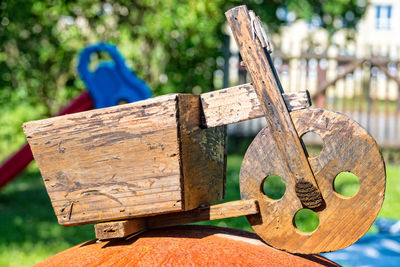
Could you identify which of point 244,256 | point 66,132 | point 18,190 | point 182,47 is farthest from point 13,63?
point 244,256

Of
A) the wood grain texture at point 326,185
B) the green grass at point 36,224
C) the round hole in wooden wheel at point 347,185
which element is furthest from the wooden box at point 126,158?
the round hole in wooden wheel at point 347,185

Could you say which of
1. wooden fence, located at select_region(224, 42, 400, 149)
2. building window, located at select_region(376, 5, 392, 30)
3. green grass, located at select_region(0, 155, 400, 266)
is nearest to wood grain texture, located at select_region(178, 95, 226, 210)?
green grass, located at select_region(0, 155, 400, 266)

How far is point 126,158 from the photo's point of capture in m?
1.79

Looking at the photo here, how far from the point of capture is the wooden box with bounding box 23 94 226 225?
5.68 ft

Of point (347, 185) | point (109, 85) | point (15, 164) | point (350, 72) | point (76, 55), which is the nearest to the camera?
point (15, 164)

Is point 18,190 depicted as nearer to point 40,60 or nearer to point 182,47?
point 40,60

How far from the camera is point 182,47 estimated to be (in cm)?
702

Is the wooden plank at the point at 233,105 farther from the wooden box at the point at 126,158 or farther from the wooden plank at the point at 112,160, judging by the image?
the wooden plank at the point at 112,160

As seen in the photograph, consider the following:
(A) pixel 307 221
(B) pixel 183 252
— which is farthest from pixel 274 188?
(B) pixel 183 252

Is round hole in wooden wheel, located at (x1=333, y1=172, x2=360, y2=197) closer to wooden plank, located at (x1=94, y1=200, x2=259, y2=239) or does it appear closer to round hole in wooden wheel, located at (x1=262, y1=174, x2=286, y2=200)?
round hole in wooden wheel, located at (x1=262, y1=174, x2=286, y2=200)

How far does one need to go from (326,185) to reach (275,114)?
29 cm

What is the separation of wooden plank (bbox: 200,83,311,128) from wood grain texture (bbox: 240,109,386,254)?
0.07m

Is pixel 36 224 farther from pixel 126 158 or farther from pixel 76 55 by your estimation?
pixel 126 158

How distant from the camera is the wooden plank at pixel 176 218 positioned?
1775 mm
